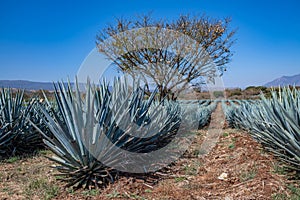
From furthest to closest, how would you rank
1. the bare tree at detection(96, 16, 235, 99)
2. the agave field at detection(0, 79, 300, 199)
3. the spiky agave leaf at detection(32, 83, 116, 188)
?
the bare tree at detection(96, 16, 235, 99)
the spiky agave leaf at detection(32, 83, 116, 188)
the agave field at detection(0, 79, 300, 199)

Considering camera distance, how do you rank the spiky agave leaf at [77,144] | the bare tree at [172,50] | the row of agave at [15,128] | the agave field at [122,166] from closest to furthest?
the agave field at [122,166] → the spiky agave leaf at [77,144] → the row of agave at [15,128] → the bare tree at [172,50]

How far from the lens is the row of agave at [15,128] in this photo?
4344 millimetres

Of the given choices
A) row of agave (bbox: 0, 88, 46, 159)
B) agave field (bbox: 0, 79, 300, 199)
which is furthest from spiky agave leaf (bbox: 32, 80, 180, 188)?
row of agave (bbox: 0, 88, 46, 159)

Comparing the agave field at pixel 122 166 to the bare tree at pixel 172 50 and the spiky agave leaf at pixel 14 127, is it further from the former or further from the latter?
the bare tree at pixel 172 50

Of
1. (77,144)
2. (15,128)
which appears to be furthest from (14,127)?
(77,144)

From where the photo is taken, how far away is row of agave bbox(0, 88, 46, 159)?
4344 millimetres

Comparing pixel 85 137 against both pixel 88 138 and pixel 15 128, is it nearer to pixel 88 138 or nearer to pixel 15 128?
pixel 88 138

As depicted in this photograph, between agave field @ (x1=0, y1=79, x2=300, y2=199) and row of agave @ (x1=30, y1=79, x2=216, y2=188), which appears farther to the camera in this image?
row of agave @ (x1=30, y1=79, x2=216, y2=188)

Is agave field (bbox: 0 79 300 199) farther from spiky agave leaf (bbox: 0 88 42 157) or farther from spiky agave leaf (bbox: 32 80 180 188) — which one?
spiky agave leaf (bbox: 0 88 42 157)

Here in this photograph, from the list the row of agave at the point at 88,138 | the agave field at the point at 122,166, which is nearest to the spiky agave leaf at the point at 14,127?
the agave field at the point at 122,166

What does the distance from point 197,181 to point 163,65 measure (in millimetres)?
10494

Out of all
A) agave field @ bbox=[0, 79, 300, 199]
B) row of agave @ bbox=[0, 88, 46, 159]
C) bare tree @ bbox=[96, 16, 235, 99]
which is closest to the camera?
agave field @ bbox=[0, 79, 300, 199]

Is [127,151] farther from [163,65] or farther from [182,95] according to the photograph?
[182,95]

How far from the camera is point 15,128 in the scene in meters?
4.46
